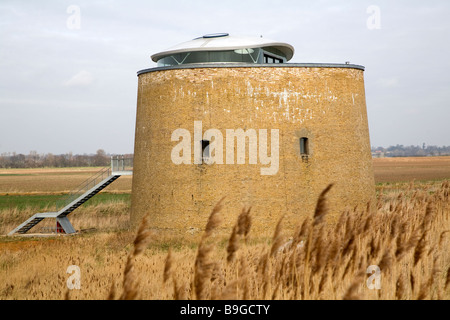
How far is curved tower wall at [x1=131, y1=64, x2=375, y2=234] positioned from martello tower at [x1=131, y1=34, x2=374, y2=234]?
36mm

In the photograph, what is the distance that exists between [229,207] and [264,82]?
15.5 ft

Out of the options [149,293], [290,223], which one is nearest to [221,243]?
[290,223]

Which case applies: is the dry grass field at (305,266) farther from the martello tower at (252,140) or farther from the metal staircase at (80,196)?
the metal staircase at (80,196)

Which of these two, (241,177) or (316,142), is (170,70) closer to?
(241,177)

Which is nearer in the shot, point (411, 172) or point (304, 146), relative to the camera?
point (304, 146)

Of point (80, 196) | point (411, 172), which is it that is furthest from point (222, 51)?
point (411, 172)

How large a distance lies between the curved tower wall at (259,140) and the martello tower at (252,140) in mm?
36

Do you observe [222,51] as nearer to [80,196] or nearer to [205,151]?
[205,151]

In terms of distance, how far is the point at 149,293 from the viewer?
6.54m

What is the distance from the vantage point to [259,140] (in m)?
17.1

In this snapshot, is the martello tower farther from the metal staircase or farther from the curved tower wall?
the metal staircase

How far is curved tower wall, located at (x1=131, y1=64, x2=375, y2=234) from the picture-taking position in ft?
56.4

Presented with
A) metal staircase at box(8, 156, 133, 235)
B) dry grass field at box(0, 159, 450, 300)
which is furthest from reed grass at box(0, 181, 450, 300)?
metal staircase at box(8, 156, 133, 235)

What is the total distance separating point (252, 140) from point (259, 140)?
253 millimetres
